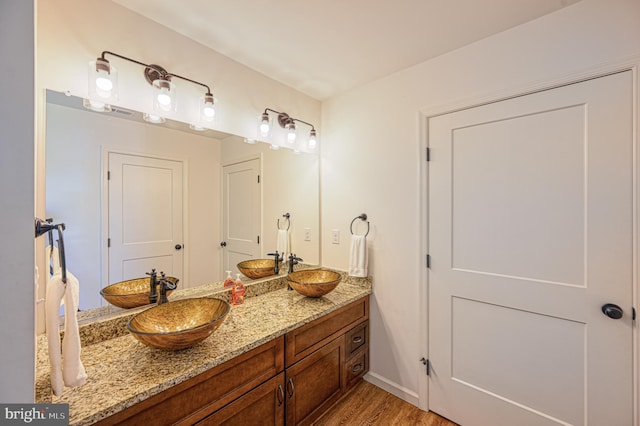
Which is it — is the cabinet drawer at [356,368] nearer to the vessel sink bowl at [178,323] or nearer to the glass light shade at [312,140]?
the vessel sink bowl at [178,323]

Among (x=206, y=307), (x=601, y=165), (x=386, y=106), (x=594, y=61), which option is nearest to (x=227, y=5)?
(x=386, y=106)

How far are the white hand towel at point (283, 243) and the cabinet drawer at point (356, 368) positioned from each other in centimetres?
94

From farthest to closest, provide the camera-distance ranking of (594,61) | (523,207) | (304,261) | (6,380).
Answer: (304,261) → (523,207) → (594,61) → (6,380)

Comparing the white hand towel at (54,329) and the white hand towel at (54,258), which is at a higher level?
the white hand towel at (54,258)

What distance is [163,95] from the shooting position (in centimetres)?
149

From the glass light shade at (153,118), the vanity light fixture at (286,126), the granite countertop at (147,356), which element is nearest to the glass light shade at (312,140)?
the vanity light fixture at (286,126)

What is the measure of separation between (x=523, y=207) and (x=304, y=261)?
163 cm

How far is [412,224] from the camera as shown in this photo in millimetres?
1963

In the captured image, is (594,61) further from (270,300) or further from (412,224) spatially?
(270,300)

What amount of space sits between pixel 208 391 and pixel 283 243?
1.23 meters

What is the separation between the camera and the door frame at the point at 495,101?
49.4 inches

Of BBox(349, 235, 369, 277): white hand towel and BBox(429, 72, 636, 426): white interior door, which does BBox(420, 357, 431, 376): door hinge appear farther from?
BBox(349, 235, 369, 277): white hand towel

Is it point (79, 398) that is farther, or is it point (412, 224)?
point (412, 224)

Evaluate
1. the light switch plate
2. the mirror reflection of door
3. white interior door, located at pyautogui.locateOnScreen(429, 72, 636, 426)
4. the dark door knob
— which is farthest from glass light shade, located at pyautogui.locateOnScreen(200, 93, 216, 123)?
the dark door knob
